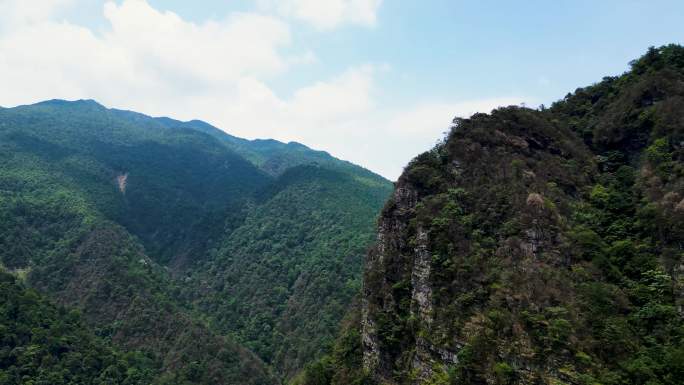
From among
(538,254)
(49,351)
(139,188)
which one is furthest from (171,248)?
(538,254)

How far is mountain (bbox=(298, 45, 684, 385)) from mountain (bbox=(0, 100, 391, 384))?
41.8 m

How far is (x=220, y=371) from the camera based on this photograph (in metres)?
70.6

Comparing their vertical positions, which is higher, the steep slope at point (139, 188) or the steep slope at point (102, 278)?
the steep slope at point (139, 188)

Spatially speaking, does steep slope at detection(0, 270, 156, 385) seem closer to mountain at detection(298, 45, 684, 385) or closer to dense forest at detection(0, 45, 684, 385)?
dense forest at detection(0, 45, 684, 385)

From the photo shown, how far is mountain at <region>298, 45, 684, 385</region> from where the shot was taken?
2170 centimetres

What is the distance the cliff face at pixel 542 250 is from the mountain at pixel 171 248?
4257 centimetres

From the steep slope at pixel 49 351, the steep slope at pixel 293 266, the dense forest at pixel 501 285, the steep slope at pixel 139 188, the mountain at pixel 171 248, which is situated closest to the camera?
the dense forest at pixel 501 285

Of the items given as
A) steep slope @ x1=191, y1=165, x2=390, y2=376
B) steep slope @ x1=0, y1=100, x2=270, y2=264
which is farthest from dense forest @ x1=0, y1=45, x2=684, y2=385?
steep slope @ x1=0, y1=100, x2=270, y2=264

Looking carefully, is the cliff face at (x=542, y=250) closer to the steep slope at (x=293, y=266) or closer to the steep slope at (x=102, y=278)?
the steep slope at (x=293, y=266)

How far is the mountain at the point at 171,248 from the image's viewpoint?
79875 mm

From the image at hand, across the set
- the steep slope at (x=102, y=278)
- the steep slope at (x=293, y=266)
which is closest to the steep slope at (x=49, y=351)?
the steep slope at (x=102, y=278)

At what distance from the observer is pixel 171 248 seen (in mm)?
143750

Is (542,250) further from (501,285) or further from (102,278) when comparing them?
(102,278)

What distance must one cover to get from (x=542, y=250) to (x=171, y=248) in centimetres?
13624
